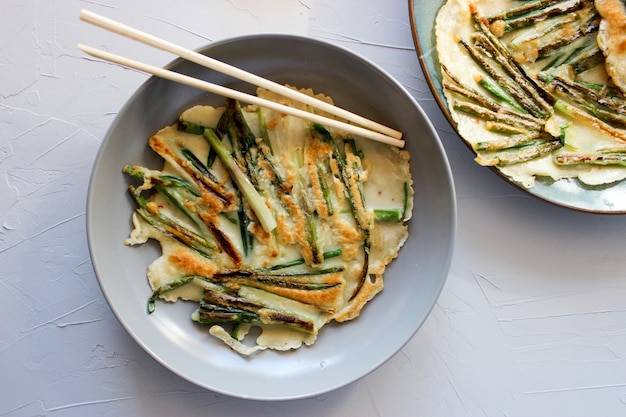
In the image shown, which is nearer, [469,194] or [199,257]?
[199,257]

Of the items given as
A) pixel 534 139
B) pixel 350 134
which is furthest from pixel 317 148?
pixel 534 139

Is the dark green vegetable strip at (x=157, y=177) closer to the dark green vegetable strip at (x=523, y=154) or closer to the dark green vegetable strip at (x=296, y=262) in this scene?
the dark green vegetable strip at (x=296, y=262)

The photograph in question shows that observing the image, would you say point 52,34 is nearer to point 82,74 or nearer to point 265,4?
point 82,74

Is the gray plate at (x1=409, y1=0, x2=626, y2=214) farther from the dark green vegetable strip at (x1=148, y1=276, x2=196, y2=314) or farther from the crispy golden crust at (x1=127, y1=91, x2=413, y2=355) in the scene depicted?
the dark green vegetable strip at (x1=148, y1=276, x2=196, y2=314)

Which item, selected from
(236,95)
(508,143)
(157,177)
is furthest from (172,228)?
(508,143)

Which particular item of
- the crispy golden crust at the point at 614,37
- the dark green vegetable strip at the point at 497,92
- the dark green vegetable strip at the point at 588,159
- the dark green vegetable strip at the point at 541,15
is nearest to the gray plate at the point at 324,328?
the dark green vegetable strip at the point at 497,92

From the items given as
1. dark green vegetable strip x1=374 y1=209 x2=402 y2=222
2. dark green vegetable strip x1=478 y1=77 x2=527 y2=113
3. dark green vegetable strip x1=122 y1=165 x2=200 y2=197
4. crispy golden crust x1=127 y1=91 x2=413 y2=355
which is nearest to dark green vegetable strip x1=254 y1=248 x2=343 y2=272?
crispy golden crust x1=127 y1=91 x2=413 y2=355
